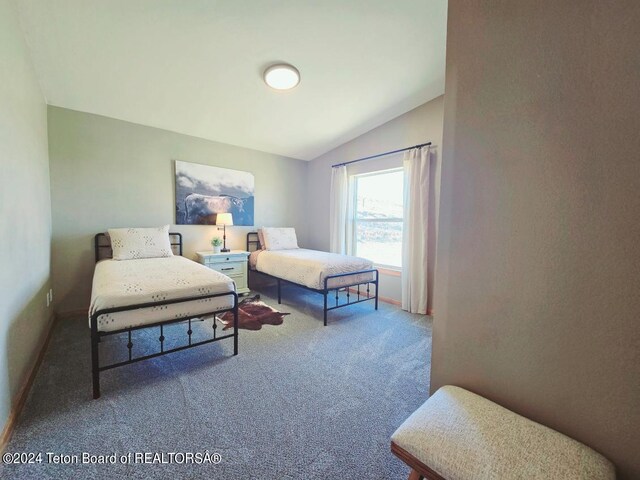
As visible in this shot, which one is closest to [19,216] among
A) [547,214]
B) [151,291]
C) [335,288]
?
[151,291]

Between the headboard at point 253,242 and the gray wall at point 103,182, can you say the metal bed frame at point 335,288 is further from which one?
the gray wall at point 103,182

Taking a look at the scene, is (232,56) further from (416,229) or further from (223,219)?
(416,229)

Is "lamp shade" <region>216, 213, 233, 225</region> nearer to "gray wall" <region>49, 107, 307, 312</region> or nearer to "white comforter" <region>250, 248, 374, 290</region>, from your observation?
"gray wall" <region>49, 107, 307, 312</region>

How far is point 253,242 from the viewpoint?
449 cm

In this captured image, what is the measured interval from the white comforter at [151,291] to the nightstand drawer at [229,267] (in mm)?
1085

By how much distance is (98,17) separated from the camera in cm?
192

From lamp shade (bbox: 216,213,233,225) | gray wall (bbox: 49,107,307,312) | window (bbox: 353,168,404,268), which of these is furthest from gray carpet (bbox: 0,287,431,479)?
lamp shade (bbox: 216,213,233,225)

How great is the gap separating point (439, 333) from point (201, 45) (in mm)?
2762

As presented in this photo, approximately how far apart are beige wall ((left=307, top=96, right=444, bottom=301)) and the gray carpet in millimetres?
1854

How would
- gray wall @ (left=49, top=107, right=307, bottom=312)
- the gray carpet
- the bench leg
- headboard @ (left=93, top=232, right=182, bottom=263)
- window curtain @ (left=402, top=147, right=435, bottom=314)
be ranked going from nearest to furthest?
the bench leg, the gray carpet, gray wall @ (left=49, top=107, right=307, bottom=312), headboard @ (left=93, top=232, right=182, bottom=263), window curtain @ (left=402, top=147, right=435, bottom=314)

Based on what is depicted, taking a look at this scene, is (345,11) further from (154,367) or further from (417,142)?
(154,367)

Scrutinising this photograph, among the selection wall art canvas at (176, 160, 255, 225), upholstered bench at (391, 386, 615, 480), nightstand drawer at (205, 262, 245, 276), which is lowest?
upholstered bench at (391, 386, 615, 480)

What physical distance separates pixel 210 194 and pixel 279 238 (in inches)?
48.7

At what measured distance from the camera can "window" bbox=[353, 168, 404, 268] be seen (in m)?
3.85
